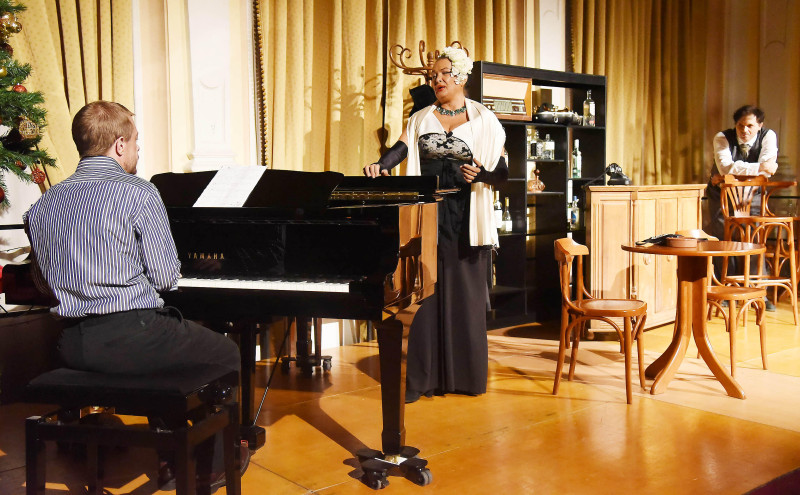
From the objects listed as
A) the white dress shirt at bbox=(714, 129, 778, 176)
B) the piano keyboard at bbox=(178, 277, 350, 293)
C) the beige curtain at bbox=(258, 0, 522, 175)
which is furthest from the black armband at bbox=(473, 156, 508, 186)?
the white dress shirt at bbox=(714, 129, 778, 176)

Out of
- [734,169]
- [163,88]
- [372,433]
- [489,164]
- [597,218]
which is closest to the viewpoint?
[372,433]

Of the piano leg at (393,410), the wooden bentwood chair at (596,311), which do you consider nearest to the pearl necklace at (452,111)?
the wooden bentwood chair at (596,311)

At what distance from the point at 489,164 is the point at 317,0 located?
1.99m

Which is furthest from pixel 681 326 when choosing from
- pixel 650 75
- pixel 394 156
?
pixel 650 75

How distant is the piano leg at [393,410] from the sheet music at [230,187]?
0.77 metres

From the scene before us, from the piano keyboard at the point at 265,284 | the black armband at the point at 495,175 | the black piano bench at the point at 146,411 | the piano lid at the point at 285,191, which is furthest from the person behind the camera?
the black armband at the point at 495,175

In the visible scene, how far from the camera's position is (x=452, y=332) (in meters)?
3.93

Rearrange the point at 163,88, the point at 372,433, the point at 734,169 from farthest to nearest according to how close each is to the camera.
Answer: the point at 734,169
the point at 163,88
the point at 372,433

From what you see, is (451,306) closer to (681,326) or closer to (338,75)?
(681,326)

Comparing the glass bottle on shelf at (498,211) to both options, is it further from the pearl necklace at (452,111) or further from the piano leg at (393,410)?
the piano leg at (393,410)

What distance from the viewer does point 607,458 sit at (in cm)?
306

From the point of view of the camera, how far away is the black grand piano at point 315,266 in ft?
8.83

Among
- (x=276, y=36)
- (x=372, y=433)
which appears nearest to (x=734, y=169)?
(x=276, y=36)

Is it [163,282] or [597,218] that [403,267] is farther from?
[597,218]
